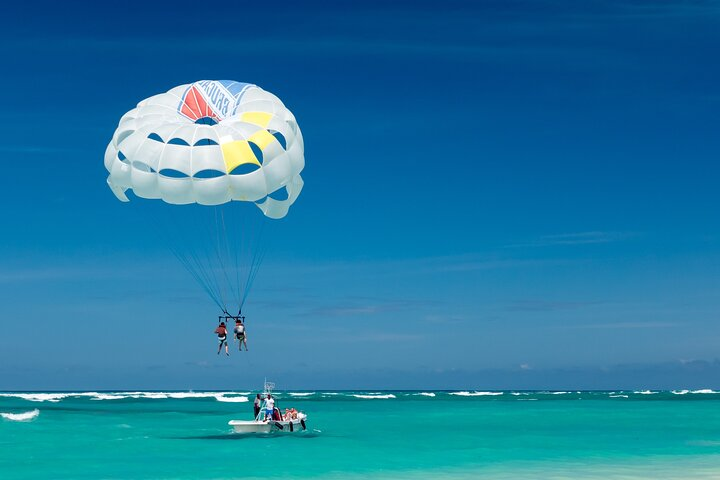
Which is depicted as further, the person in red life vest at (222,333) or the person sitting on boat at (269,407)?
the person sitting on boat at (269,407)

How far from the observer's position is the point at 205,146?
1956 cm

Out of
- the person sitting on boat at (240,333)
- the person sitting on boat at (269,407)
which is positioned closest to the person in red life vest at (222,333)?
the person sitting on boat at (240,333)

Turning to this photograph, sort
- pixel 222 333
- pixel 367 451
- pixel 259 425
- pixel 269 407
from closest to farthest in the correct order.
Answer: pixel 222 333, pixel 367 451, pixel 269 407, pixel 259 425

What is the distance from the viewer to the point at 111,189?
2098 centimetres

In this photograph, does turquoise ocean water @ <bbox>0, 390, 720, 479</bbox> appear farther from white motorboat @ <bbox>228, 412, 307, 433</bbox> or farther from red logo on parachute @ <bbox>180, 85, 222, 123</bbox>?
red logo on parachute @ <bbox>180, 85, 222, 123</bbox>

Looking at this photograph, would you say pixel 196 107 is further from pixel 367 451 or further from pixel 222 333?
pixel 367 451

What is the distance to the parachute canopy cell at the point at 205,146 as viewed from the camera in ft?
63.7

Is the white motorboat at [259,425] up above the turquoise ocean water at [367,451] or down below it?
above

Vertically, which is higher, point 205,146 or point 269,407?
Answer: point 205,146

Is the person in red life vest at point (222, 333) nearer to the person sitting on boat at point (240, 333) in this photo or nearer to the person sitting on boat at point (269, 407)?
the person sitting on boat at point (240, 333)

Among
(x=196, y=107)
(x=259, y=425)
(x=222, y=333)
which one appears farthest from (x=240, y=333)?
(x=259, y=425)

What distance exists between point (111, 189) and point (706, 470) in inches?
594

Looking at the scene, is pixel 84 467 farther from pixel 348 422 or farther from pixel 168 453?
pixel 348 422

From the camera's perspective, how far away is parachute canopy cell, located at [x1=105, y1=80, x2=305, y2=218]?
19422 mm
